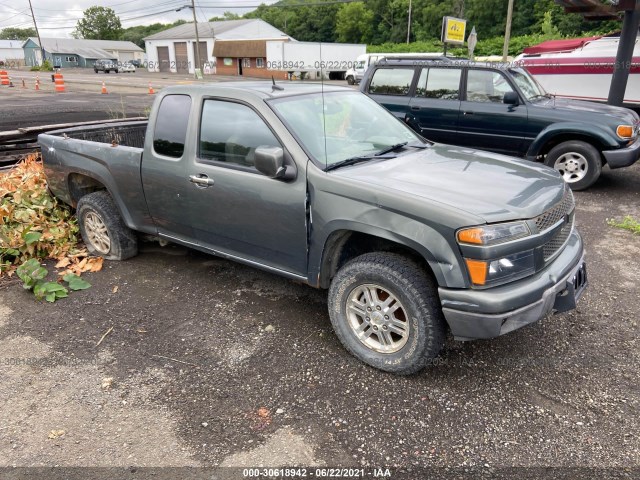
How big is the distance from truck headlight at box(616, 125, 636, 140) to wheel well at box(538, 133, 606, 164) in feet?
0.86

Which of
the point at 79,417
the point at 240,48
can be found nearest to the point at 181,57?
the point at 240,48

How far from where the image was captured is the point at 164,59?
7000cm

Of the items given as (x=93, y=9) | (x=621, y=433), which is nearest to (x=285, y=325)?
(x=621, y=433)

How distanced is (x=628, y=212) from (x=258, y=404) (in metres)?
5.96

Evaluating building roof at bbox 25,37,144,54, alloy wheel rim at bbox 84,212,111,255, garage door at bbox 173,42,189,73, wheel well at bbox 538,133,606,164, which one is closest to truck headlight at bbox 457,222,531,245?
alloy wheel rim at bbox 84,212,111,255

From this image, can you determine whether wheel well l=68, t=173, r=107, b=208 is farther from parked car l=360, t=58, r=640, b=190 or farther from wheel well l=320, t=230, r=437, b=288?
parked car l=360, t=58, r=640, b=190

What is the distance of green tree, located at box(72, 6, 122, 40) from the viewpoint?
117 metres

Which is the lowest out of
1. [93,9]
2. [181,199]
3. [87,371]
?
[87,371]

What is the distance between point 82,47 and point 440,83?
346ft

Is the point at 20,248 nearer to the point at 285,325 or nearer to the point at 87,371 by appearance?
the point at 87,371

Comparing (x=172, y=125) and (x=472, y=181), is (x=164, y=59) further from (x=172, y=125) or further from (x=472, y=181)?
(x=472, y=181)

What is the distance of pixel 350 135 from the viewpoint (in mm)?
3830

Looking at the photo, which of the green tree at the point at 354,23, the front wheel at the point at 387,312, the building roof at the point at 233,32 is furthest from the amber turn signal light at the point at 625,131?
the green tree at the point at 354,23

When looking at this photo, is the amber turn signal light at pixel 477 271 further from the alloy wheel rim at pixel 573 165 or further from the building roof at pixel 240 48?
the building roof at pixel 240 48
